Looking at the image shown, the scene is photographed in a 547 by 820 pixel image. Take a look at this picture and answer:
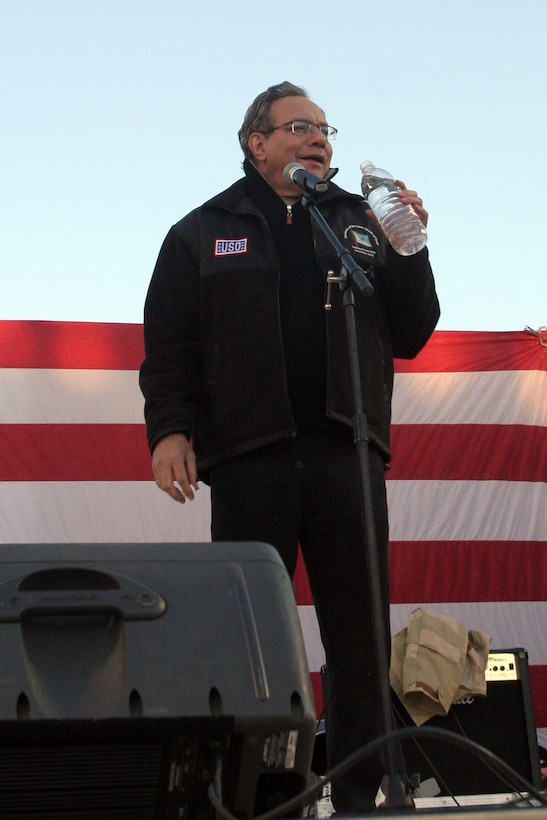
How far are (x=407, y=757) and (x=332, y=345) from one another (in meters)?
1.23

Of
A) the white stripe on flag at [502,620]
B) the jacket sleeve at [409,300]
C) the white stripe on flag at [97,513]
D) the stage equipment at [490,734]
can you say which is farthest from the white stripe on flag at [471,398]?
the jacket sleeve at [409,300]

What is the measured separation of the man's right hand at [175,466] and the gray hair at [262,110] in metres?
0.75

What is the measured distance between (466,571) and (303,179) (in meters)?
2.42

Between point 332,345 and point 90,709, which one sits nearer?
point 90,709

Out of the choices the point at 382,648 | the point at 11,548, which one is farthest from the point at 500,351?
the point at 11,548

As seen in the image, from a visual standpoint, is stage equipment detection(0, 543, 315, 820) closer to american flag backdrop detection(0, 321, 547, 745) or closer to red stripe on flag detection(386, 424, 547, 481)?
american flag backdrop detection(0, 321, 547, 745)

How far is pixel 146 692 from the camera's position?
102 cm

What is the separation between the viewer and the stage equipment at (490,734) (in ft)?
8.77

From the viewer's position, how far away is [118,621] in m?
1.09

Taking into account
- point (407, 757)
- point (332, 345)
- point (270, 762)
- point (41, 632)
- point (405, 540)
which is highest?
A: point (332, 345)

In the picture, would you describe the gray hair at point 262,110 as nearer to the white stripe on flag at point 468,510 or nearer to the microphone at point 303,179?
the microphone at point 303,179

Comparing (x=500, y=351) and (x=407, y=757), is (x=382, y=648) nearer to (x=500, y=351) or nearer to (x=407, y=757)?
(x=407, y=757)

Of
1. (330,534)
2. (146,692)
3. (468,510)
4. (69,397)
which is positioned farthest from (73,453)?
(146,692)

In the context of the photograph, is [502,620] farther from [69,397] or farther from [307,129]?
[307,129]
